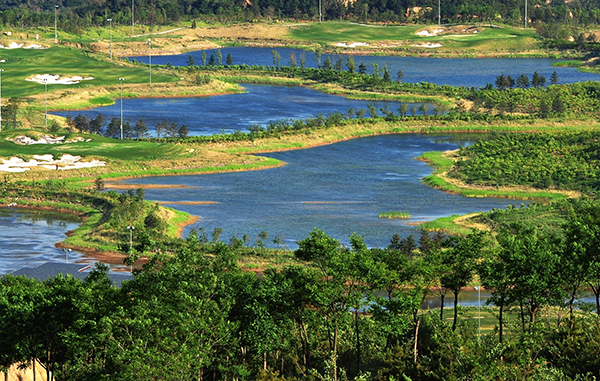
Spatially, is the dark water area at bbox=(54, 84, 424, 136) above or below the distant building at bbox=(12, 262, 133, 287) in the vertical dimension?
above

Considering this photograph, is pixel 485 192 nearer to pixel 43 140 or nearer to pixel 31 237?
pixel 31 237

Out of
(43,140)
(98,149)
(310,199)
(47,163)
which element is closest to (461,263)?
(310,199)

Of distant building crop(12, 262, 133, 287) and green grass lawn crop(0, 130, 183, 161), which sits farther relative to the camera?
green grass lawn crop(0, 130, 183, 161)

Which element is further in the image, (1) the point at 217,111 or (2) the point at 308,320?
(1) the point at 217,111

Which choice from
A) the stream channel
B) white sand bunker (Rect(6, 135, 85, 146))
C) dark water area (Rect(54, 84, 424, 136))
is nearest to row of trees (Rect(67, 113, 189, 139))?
dark water area (Rect(54, 84, 424, 136))

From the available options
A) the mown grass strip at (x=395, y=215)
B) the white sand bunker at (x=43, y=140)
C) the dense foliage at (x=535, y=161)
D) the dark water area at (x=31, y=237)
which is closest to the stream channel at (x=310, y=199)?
the dark water area at (x=31, y=237)

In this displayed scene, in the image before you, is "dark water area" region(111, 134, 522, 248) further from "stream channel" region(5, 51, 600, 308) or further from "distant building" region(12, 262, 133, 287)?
"distant building" region(12, 262, 133, 287)

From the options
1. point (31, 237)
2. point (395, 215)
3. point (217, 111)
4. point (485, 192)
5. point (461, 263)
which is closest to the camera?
point (461, 263)
